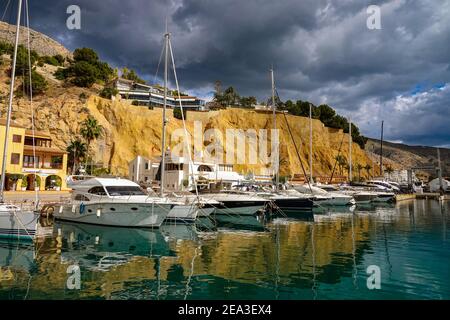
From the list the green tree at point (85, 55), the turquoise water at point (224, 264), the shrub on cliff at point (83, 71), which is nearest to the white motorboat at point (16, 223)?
the turquoise water at point (224, 264)

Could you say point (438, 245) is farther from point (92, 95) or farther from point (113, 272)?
point (92, 95)

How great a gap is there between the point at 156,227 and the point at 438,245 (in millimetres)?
18704

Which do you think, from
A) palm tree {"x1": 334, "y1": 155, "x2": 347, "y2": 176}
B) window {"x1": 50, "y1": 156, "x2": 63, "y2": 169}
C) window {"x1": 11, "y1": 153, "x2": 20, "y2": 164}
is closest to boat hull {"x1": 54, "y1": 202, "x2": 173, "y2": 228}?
window {"x1": 11, "y1": 153, "x2": 20, "y2": 164}

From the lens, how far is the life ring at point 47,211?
2807 cm

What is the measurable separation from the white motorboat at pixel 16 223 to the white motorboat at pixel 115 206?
18.3 feet

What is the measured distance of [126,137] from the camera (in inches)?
2751

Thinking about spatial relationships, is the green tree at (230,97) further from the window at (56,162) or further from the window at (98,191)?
the window at (98,191)

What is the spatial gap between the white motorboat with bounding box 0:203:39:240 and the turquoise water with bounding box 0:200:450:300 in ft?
1.80

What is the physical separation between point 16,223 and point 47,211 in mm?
10725

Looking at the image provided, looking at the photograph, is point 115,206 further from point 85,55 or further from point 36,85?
point 85,55

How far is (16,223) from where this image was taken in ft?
60.0

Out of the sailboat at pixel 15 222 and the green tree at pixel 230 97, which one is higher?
the green tree at pixel 230 97

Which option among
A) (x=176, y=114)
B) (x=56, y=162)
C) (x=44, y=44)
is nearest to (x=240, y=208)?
(x=56, y=162)
